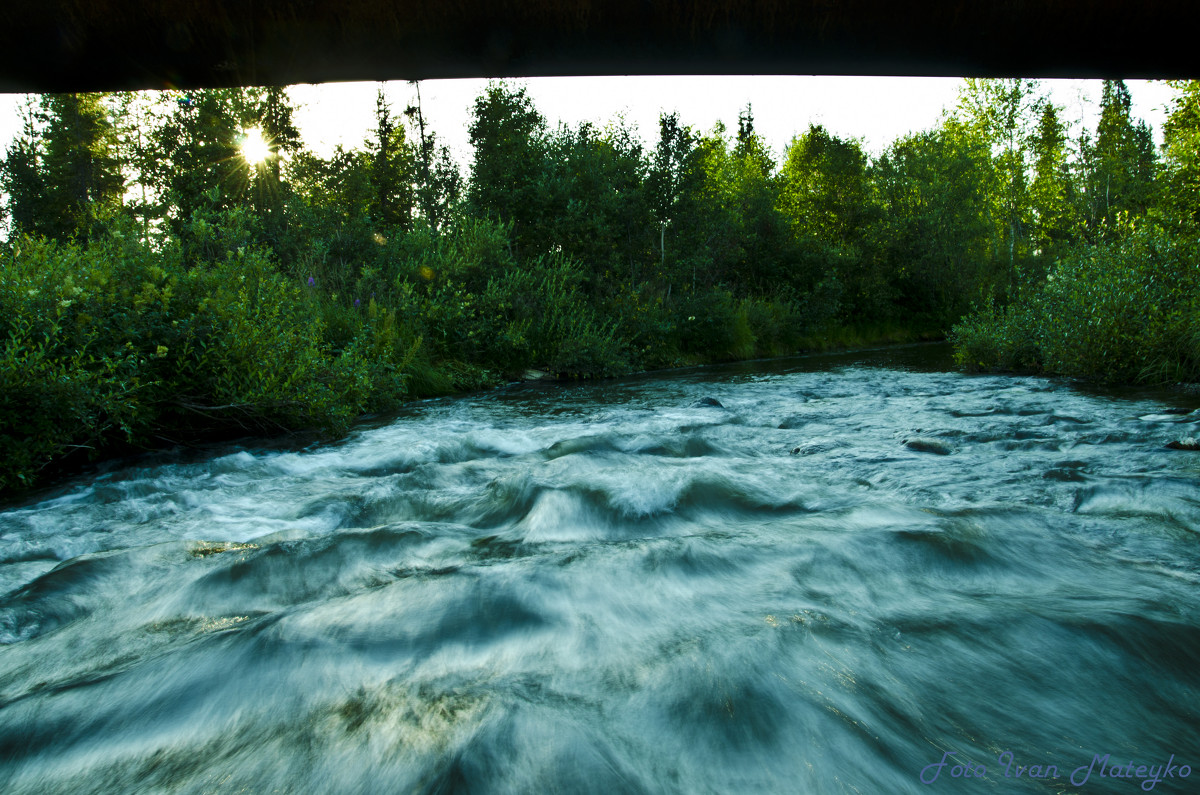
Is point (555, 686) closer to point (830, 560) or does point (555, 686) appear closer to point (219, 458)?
point (830, 560)

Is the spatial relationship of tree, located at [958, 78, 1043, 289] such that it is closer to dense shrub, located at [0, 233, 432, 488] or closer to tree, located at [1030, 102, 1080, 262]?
tree, located at [1030, 102, 1080, 262]

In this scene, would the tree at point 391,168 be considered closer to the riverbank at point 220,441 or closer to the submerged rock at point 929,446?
the riverbank at point 220,441

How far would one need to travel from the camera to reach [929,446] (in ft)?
17.4

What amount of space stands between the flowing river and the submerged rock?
11.4 inches

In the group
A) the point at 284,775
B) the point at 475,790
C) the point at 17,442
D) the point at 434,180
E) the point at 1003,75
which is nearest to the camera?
the point at 475,790

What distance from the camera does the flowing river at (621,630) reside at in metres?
1.61

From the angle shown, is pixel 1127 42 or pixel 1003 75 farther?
pixel 1003 75

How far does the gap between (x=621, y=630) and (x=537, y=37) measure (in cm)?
237

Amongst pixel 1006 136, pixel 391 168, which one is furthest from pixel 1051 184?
pixel 391 168

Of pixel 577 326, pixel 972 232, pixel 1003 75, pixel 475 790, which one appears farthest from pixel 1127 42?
pixel 972 232

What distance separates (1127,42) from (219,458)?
6771 mm

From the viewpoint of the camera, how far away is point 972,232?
107 feet

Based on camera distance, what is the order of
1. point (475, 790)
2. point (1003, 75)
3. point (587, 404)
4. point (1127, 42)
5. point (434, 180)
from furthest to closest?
point (434, 180), point (587, 404), point (1003, 75), point (1127, 42), point (475, 790)

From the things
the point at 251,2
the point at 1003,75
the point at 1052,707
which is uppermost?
the point at 251,2
